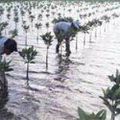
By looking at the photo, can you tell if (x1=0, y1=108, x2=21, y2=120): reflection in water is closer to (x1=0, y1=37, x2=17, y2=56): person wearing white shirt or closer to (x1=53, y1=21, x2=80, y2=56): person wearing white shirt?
(x1=0, y1=37, x2=17, y2=56): person wearing white shirt

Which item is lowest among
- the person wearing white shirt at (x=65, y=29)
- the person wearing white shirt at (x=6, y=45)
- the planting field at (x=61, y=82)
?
the planting field at (x=61, y=82)

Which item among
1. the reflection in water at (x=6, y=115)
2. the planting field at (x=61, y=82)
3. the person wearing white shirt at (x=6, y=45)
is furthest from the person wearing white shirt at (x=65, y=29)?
the reflection in water at (x=6, y=115)

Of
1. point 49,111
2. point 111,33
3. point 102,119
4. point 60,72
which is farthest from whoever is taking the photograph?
point 111,33

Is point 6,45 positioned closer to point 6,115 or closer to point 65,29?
point 6,115

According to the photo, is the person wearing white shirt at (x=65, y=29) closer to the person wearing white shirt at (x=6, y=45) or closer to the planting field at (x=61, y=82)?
the planting field at (x=61, y=82)

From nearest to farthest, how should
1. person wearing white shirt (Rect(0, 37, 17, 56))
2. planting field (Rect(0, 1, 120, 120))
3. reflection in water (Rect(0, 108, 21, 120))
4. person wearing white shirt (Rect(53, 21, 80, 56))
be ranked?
reflection in water (Rect(0, 108, 21, 120)), planting field (Rect(0, 1, 120, 120)), person wearing white shirt (Rect(0, 37, 17, 56)), person wearing white shirt (Rect(53, 21, 80, 56))

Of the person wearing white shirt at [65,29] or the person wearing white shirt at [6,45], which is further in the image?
the person wearing white shirt at [65,29]

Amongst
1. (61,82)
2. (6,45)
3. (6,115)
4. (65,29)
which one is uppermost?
(65,29)

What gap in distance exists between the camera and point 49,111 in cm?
885

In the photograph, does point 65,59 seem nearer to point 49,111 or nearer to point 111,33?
point 49,111

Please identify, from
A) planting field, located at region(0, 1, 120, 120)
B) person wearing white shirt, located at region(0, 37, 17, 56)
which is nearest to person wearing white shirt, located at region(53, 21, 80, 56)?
planting field, located at region(0, 1, 120, 120)

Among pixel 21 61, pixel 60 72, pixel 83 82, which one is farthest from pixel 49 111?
pixel 21 61

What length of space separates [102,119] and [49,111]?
5.04 metres

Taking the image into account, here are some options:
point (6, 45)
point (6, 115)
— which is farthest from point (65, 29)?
point (6, 115)
